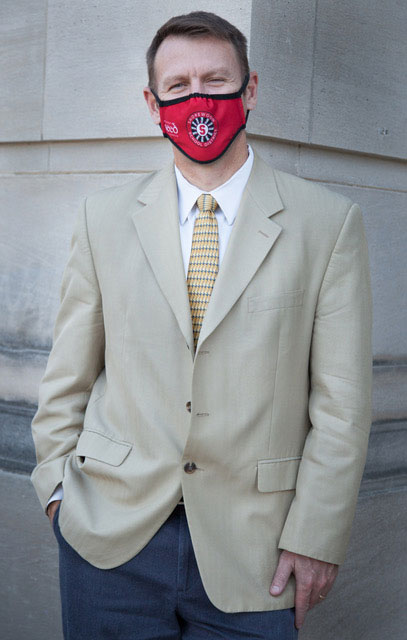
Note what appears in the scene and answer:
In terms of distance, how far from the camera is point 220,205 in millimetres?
2512

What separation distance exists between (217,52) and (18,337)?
6.90 feet

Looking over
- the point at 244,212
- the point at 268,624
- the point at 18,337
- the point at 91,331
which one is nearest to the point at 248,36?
the point at 244,212

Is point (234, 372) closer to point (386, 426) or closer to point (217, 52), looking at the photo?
point (217, 52)

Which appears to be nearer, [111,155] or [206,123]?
[206,123]

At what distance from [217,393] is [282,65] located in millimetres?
1753

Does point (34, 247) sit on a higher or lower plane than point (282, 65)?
lower

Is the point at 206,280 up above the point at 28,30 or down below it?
below

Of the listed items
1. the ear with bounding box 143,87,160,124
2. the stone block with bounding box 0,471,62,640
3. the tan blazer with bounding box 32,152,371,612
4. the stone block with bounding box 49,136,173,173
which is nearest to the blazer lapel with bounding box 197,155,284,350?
the tan blazer with bounding box 32,152,371,612

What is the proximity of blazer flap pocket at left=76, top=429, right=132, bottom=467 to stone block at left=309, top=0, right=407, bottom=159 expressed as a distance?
175 centimetres

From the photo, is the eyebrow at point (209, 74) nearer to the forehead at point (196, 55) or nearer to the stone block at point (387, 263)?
the forehead at point (196, 55)

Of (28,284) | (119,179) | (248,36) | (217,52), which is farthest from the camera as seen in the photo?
(28,284)

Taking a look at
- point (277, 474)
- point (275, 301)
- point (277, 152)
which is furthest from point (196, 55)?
point (277, 474)

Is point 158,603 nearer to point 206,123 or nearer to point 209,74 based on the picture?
point 206,123

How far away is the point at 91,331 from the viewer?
8.73 ft
